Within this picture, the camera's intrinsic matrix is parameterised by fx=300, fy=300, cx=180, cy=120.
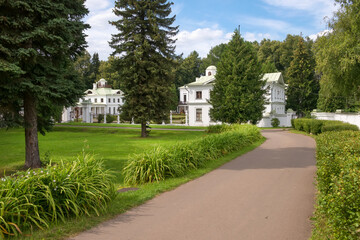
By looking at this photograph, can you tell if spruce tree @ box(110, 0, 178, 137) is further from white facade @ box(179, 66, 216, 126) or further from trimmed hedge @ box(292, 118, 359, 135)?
white facade @ box(179, 66, 216, 126)

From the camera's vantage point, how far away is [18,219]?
494 cm

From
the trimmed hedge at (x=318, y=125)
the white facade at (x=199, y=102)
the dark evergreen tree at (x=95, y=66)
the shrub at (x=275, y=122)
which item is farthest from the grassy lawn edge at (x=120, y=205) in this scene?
the dark evergreen tree at (x=95, y=66)

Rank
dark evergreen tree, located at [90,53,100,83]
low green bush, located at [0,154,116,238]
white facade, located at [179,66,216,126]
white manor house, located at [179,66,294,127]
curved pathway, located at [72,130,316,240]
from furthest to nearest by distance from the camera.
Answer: dark evergreen tree, located at [90,53,100,83]
white facade, located at [179,66,216,126]
white manor house, located at [179,66,294,127]
curved pathway, located at [72,130,316,240]
low green bush, located at [0,154,116,238]

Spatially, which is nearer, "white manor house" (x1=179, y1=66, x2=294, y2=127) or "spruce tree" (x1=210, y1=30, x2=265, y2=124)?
"spruce tree" (x1=210, y1=30, x2=265, y2=124)

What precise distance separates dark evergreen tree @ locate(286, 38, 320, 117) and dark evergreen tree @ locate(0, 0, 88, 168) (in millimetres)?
48401

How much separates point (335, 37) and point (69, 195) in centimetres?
1867

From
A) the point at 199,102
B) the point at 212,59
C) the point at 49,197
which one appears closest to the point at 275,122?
the point at 199,102

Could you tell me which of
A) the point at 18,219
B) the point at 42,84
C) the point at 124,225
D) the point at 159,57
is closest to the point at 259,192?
the point at 124,225

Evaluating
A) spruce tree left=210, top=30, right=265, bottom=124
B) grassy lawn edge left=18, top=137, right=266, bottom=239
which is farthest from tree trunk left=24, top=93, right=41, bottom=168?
spruce tree left=210, top=30, right=265, bottom=124

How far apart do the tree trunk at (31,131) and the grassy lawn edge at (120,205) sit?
447cm

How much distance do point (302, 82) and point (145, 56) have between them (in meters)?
37.2

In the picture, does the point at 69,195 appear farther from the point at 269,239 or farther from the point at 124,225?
the point at 269,239

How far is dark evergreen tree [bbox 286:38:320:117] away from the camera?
5275cm

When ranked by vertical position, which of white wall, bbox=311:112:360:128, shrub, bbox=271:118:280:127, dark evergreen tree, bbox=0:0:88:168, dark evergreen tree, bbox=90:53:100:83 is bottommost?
shrub, bbox=271:118:280:127
